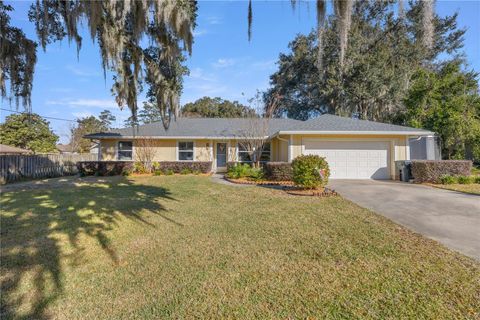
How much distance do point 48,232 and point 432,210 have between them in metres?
8.46

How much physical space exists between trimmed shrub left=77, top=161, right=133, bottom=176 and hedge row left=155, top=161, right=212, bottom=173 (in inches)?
83.3

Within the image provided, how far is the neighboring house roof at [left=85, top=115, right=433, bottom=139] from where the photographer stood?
41.3 feet

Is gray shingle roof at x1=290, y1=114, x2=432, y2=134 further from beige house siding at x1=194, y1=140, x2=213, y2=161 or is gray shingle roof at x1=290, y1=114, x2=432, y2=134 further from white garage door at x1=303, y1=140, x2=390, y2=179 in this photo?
beige house siding at x1=194, y1=140, x2=213, y2=161

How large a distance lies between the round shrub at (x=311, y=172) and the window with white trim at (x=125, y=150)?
12.2 metres

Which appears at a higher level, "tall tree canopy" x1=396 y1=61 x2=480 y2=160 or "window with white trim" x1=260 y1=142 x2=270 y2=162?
"tall tree canopy" x1=396 y1=61 x2=480 y2=160

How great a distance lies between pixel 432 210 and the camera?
21.1 feet

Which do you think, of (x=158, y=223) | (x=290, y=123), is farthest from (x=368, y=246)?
(x=290, y=123)

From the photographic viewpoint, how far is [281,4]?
3.07 meters

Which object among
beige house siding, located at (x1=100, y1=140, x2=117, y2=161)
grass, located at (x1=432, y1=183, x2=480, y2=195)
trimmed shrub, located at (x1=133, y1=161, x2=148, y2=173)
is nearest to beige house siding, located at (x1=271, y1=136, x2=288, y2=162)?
grass, located at (x1=432, y1=183, x2=480, y2=195)

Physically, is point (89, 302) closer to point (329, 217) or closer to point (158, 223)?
point (158, 223)

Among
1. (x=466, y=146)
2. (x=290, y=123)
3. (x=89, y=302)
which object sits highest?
(x=290, y=123)

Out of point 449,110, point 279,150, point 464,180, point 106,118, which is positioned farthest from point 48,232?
point 106,118

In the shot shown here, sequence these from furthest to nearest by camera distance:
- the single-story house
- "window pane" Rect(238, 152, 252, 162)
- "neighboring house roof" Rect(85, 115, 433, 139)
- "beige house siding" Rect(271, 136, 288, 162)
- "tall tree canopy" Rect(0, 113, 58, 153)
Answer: "tall tree canopy" Rect(0, 113, 58, 153) → "window pane" Rect(238, 152, 252, 162) → "beige house siding" Rect(271, 136, 288, 162) → the single-story house → "neighboring house roof" Rect(85, 115, 433, 139)

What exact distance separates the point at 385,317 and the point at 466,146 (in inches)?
779
